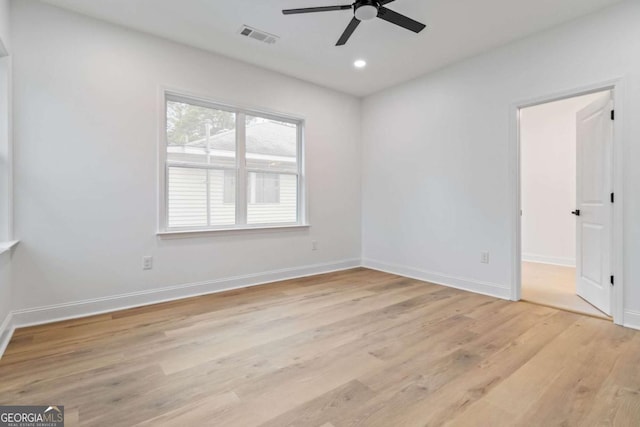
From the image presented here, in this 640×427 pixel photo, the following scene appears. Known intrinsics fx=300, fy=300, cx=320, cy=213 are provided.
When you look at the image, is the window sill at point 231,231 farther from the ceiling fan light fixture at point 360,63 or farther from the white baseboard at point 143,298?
the ceiling fan light fixture at point 360,63

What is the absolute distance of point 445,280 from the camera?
12.7ft

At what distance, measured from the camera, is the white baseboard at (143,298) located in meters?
2.61

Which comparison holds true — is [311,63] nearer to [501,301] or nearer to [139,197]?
[139,197]

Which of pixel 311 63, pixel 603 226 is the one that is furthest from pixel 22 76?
pixel 603 226

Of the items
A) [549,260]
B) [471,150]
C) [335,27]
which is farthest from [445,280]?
[335,27]

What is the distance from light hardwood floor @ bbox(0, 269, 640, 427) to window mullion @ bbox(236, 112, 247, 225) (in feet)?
4.08

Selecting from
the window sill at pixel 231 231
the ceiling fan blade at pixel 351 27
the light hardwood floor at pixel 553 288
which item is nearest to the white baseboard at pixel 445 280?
the light hardwood floor at pixel 553 288

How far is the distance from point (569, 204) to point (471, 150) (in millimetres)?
2801

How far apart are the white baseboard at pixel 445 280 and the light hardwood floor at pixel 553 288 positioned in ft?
0.88

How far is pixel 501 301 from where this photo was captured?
3230 millimetres

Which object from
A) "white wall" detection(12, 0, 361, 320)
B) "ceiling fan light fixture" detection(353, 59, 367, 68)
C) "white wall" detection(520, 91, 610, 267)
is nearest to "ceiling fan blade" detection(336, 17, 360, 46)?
"ceiling fan light fixture" detection(353, 59, 367, 68)

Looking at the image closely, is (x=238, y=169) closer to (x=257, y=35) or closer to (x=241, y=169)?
(x=241, y=169)

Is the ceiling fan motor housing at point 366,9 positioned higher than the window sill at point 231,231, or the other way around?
the ceiling fan motor housing at point 366,9

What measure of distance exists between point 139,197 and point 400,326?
284cm
